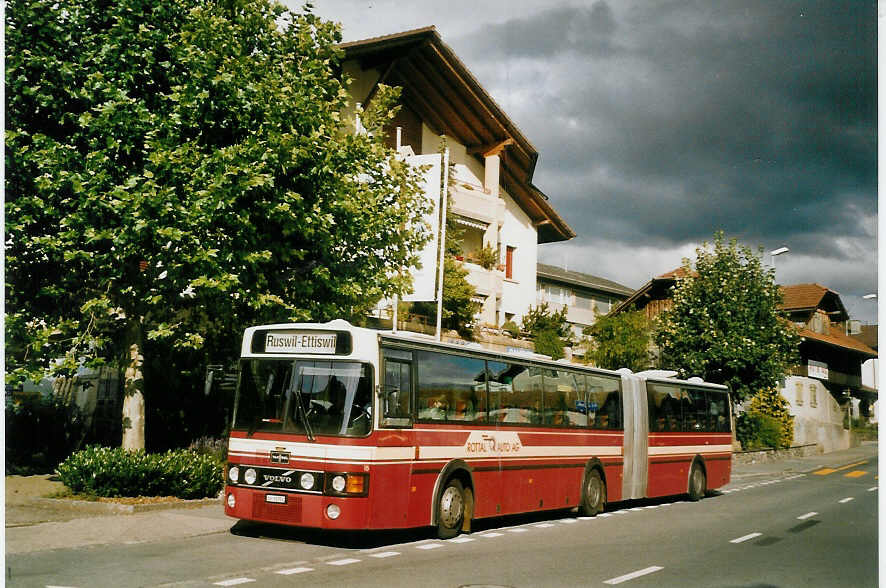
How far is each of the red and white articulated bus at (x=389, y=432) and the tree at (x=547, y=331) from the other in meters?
18.6

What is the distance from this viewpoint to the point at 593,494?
1734 cm

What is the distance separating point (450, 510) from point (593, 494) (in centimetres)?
522

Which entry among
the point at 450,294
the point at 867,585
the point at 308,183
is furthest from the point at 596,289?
the point at 867,585

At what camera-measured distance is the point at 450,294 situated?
29.8 metres

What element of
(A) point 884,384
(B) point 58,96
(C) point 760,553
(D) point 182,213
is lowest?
(C) point 760,553

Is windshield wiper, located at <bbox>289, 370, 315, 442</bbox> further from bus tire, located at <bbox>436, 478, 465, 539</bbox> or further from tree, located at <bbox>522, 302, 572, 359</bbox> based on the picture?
tree, located at <bbox>522, 302, 572, 359</bbox>

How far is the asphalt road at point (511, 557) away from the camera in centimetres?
945

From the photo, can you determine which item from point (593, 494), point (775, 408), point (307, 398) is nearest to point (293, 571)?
point (307, 398)

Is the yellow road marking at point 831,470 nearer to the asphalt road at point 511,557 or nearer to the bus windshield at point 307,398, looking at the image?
the asphalt road at point 511,557

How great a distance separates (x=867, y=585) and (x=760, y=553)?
2.42 m

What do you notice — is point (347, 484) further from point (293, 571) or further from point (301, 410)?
point (293, 571)

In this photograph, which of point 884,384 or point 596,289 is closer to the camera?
point 884,384

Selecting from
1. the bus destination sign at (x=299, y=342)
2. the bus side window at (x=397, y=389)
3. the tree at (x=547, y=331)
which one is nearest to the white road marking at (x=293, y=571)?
the bus side window at (x=397, y=389)

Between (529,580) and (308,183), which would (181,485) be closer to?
(308,183)
